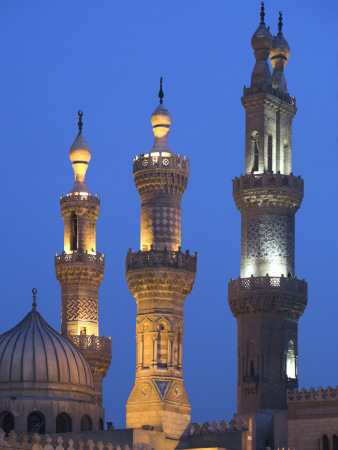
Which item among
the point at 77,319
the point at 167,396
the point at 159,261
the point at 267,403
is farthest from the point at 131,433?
the point at 77,319

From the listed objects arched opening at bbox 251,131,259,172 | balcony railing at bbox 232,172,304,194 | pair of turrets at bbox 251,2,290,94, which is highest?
pair of turrets at bbox 251,2,290,94

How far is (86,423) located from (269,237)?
30.7 feet

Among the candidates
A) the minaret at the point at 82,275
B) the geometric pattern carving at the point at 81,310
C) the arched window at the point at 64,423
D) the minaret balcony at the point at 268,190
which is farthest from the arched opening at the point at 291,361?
the arched window at the point at 64,423

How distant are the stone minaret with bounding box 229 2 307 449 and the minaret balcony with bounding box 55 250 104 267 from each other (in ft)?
17.8

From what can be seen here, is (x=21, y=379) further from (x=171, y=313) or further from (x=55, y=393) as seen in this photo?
(x=171, y=313)

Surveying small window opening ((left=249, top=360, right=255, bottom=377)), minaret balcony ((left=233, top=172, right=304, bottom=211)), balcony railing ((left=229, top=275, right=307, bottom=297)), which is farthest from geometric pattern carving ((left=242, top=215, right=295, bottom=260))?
small window opening ((left=249, top=360, right=255, bottom=377))

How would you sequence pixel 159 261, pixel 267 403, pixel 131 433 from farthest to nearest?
pixel 267 403
pixel 159 261
pixel 131 433

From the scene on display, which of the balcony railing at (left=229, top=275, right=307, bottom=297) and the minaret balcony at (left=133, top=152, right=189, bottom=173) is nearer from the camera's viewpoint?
the minaret balcony at (left=133, top=152, right=189, bottom=173)

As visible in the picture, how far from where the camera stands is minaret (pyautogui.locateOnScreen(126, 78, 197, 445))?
124 ft

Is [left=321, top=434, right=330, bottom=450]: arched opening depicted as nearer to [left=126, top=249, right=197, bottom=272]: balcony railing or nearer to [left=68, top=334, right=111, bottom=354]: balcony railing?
[left=126, top=249, right=197, bottom=272]: balcony railing

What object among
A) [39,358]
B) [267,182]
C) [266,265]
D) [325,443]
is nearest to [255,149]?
[267,182]

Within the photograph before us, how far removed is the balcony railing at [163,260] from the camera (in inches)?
1534

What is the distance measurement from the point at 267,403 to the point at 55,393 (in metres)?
7.86

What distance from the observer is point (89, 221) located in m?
48.3
